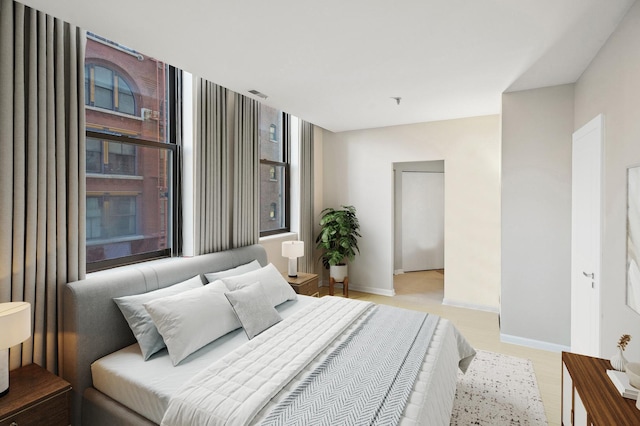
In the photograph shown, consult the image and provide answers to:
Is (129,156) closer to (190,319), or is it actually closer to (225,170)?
(225,170)

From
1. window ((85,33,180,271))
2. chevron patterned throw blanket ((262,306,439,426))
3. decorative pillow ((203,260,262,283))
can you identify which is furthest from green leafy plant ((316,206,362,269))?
chevron patterned throw blanket ((262,306,439,426))

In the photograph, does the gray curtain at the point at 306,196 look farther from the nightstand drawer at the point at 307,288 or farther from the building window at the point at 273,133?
the nightstand drawer at the point at 307,288

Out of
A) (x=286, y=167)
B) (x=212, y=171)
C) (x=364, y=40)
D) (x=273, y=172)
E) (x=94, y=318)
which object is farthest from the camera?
(x=286, y=167)

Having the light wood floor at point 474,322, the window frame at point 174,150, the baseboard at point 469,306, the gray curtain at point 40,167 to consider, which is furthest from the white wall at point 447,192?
the gray curtain at point 40,167

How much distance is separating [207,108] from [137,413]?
8.49ft

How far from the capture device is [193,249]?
3.13 meters

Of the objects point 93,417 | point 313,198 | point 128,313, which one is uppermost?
point 313,198

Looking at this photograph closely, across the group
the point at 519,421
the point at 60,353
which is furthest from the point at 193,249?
the point at 519,421

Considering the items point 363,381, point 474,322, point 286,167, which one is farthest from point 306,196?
point 363,381

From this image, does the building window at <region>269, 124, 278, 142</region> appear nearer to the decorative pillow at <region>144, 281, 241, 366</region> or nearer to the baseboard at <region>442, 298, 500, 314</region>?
the decorative pillow at <region>144, 281, 241, 366</region>

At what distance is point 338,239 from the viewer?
5.00m

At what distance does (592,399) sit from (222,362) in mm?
1879

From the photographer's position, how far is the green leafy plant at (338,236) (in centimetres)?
491

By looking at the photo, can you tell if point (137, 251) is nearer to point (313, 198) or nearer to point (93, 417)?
point (93, 417)
